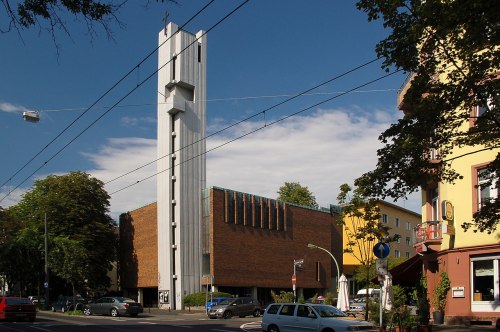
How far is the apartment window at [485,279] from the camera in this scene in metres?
21.7

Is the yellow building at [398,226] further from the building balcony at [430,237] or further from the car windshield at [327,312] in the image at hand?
the car windshield at [327,312]

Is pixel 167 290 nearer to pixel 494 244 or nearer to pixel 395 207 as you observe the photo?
pixel 494 244

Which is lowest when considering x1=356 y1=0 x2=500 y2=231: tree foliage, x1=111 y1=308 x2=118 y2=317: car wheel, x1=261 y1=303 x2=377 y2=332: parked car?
x1=111 y1=308 x2=118 y2=317: car wheel

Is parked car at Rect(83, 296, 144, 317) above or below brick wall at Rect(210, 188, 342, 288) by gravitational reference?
below

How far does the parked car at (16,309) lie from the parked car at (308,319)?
15.3 meters

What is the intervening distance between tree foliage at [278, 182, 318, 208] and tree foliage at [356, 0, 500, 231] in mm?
69237

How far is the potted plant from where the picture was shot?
23422 millimetres

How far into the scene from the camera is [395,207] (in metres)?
79.4

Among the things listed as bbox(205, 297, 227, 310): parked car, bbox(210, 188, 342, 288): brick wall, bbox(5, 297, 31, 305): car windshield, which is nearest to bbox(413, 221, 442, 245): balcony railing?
bbox(205, 297, 227, 310): parked car

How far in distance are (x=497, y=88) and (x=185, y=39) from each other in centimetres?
4443

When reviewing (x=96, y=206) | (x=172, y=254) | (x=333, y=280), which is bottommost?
(x=333, y=280)

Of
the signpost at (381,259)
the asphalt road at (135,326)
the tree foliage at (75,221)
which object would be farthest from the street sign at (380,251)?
the tree foliage at (75,221)

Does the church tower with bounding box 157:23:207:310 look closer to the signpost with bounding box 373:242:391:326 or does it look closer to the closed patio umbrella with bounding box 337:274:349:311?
the closed patio umbrella with bounding box 337:274:349:311

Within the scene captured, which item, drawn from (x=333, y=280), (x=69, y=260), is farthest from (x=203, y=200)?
(x=333, y=280)
